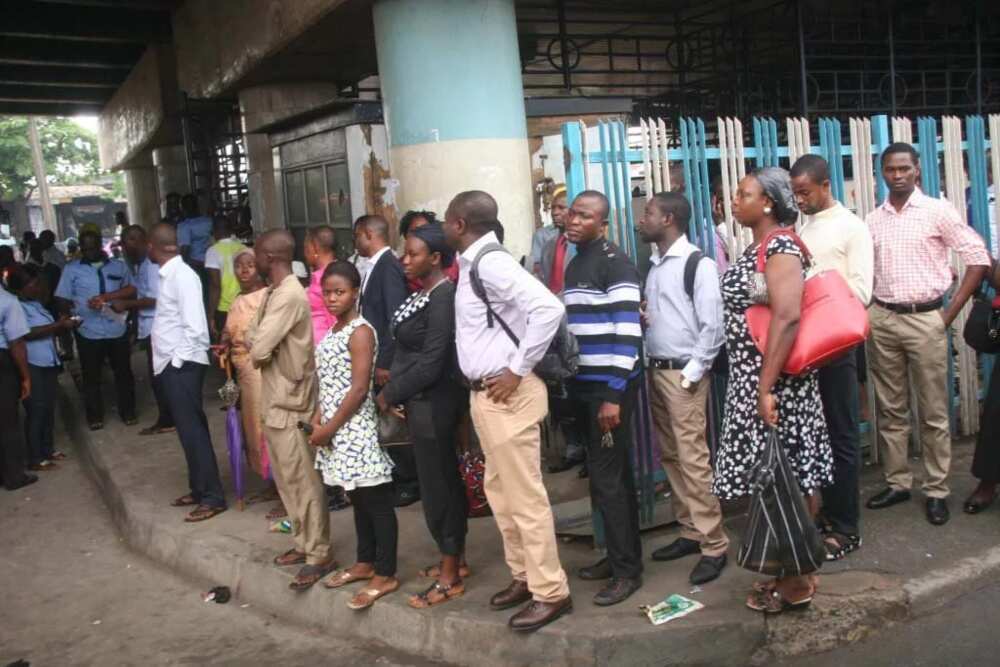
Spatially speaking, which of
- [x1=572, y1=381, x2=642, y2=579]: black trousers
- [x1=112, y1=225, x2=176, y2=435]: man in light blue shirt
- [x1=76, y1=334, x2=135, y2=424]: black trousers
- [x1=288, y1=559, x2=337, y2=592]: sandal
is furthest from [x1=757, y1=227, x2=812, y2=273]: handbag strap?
[x1=76, y1=334, x2=135, y2=424]: black trousers

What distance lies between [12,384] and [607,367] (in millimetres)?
5378

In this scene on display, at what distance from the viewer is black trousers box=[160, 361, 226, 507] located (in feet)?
19.1

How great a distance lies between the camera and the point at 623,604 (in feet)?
13.0

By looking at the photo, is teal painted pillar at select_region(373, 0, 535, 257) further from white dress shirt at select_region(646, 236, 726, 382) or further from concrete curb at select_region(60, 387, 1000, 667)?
concrete curb at select_region(60, 387, 1000, 667)

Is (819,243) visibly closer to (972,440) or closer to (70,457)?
(972,440)

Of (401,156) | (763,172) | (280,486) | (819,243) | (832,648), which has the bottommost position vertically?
(832,648)

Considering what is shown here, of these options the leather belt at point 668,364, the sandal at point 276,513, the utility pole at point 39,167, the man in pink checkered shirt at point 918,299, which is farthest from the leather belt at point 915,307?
the utility pole at point 39,167

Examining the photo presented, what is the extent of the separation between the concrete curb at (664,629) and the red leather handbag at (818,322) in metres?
1.04

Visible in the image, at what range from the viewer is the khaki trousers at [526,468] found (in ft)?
12.3

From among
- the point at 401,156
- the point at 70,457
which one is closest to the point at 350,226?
the point at 401,156

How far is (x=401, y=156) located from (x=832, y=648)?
14.1 feet

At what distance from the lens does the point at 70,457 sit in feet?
27.7

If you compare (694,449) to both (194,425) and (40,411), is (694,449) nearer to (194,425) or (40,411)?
(194,425)

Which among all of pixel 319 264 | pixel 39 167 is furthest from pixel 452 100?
pixel 39 167
